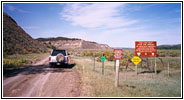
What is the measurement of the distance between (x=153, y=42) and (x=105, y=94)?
10026mm

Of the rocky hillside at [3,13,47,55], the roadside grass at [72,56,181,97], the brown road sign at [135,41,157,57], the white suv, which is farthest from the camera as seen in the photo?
the rocky hillside at [3,13,47,55]

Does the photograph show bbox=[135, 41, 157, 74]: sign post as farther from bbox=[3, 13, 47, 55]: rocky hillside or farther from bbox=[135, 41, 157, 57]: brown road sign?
bbox=[3, 13, 47, 55]: rocky hillside

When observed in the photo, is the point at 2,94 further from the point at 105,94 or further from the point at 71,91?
the point at 105,94

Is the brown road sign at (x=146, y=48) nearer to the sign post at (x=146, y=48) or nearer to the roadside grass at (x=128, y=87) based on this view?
the sign post at (x=146, y=48)

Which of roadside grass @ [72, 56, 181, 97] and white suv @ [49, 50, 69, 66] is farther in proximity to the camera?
white suv @ [49, 50, 69, 66]

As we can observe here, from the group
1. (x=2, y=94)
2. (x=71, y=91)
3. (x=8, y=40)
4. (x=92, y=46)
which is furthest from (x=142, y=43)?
(x=92, y=46)

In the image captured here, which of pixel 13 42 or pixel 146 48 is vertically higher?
pixel 13 42

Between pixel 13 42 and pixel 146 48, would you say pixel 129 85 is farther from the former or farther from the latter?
Result: pixel 13 42

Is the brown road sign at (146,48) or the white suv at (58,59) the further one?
the white suv at (58,59)

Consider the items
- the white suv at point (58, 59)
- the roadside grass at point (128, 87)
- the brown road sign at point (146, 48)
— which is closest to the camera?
the roadside grass at point (128, 87)

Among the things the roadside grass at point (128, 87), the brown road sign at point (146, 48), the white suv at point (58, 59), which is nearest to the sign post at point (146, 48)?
the brown road sign at point (146, 48)

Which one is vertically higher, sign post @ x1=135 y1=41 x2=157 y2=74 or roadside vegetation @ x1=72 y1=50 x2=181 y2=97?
sign post @ x1=135 y1=41 x2=157 y2=74

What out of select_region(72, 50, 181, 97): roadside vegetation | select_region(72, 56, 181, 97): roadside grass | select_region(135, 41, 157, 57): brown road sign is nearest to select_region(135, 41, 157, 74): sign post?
select_region(135, 41, 157, 57): brown road sign

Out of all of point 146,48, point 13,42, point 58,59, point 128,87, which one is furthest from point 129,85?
point 13,42
